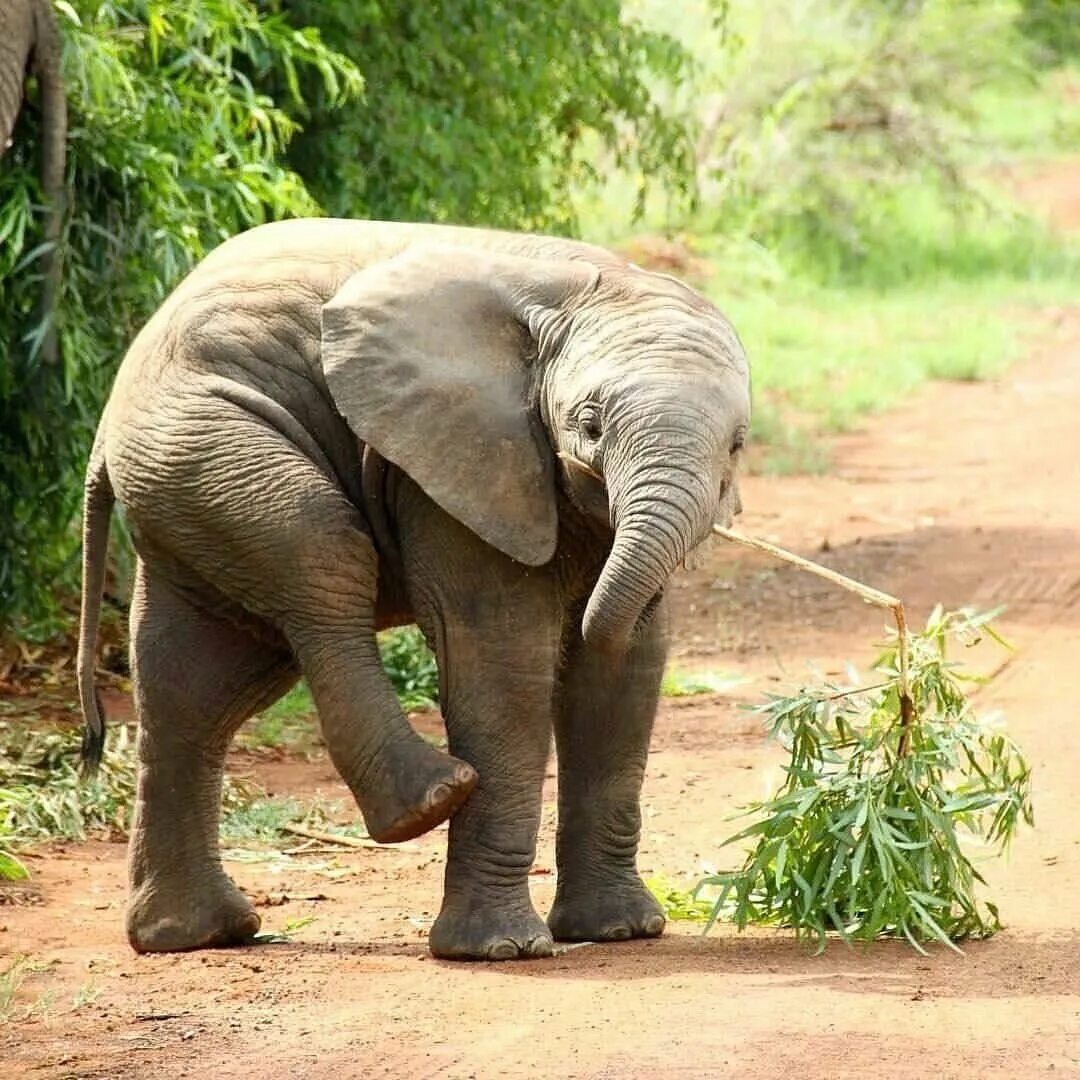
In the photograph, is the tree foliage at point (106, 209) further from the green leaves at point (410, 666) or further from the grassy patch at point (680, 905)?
the grassy patch at point (680, 905)

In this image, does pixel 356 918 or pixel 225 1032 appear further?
pixel 356 918

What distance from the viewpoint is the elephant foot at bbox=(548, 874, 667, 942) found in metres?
6.57

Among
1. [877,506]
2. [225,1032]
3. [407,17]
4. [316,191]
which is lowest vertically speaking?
[877,506]

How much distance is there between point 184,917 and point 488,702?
3.86 ft

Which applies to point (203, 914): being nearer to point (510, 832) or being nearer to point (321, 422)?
point (510, 832)

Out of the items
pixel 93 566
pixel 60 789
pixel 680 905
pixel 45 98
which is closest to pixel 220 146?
pixel 45 98

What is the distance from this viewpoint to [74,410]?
388 inches

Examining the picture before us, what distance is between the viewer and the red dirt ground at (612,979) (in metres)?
5.08

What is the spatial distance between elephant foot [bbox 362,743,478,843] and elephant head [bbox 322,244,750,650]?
1.81 ft

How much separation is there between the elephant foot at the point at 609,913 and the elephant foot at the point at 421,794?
2.04 feet

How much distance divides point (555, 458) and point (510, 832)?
0.97m


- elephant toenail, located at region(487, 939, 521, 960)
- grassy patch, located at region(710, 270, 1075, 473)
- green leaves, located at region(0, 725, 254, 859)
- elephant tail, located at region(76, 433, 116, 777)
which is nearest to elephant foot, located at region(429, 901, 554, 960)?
elephant toenail, located at region(487, 939, 521, 960)

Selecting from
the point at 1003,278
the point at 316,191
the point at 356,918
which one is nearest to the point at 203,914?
the point at 356,918

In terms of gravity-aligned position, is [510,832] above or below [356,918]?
above
